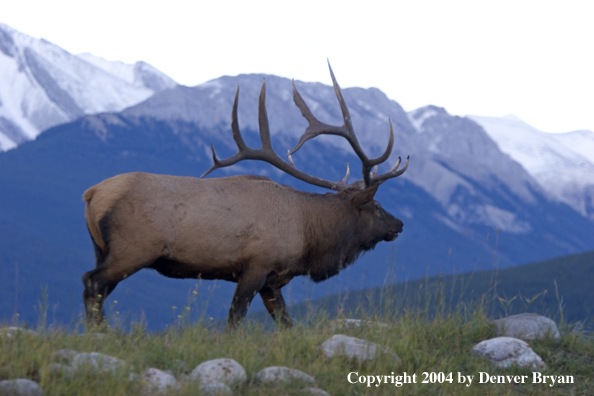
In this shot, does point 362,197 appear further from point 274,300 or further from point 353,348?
point 353,348

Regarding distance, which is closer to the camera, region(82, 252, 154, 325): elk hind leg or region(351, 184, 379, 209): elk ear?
region(82, 252, 154, 325): elk hind leg

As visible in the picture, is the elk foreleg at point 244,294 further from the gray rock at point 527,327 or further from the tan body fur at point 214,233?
the gray rock at point 527,327

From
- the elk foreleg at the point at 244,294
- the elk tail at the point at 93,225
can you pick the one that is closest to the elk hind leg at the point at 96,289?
the elk tail at the point at 93,225

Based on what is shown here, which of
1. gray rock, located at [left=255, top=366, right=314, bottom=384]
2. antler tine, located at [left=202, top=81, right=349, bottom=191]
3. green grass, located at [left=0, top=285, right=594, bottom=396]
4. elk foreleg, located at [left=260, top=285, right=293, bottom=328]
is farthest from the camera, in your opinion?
antler tine, located at [left=202, top=81, right=349, bottom=191]

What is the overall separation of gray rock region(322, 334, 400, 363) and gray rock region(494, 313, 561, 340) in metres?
1.44

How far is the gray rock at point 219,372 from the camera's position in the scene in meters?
4.21

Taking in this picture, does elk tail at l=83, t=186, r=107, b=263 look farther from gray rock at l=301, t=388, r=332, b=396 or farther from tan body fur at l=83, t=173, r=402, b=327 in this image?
gray rock at l=301, t=388, r=332, b=396

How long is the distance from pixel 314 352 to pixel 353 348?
305 millimetres

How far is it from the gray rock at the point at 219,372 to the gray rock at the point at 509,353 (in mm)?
2259

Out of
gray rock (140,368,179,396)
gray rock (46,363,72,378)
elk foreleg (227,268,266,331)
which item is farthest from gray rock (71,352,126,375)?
elk foreleg (227,268,266,331)

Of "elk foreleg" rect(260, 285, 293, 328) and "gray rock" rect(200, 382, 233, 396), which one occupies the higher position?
Result: "elk foreleg" rect(260, 285, 293, 328)

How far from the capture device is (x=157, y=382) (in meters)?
4.02

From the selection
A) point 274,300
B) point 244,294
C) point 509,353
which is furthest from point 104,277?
point 509,353

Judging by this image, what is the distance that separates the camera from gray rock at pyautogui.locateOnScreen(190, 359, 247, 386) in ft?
13.8
